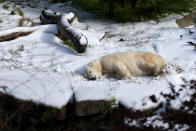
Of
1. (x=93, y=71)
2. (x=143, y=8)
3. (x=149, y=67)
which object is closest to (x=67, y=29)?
(x=93, y=71)

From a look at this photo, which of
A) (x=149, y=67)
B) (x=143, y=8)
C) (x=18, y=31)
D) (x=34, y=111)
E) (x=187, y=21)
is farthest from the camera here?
(x=187, y=21)

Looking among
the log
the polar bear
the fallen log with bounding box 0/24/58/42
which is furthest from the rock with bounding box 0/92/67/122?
the fallen log with bounding box 0/24/58/42

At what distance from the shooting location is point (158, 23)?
379 inches

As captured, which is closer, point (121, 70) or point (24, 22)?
point (121, 70)

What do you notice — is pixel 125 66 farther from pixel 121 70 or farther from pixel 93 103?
pixel 93 103

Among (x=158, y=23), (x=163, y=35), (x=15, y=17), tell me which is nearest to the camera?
(x=163, y=35)

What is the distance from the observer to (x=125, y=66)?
504cm

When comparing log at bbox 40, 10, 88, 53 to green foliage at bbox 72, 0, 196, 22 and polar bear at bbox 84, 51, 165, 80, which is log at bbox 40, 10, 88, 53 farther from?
green foliage at bbox 72, 0, 196, 22

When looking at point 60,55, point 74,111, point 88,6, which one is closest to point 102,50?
point 60,55

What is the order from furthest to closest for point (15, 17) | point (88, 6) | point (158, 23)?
point (88, 6) < point (15, 17) < point (158, 23)

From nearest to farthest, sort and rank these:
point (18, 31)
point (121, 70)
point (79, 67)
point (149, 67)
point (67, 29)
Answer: point (121, 70) < point (149, 67) < point (79, 67) < point (67, 29) < point (18, 31)

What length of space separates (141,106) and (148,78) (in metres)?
1.10

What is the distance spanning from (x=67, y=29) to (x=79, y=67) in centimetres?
166

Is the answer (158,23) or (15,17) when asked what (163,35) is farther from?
(15,17)
